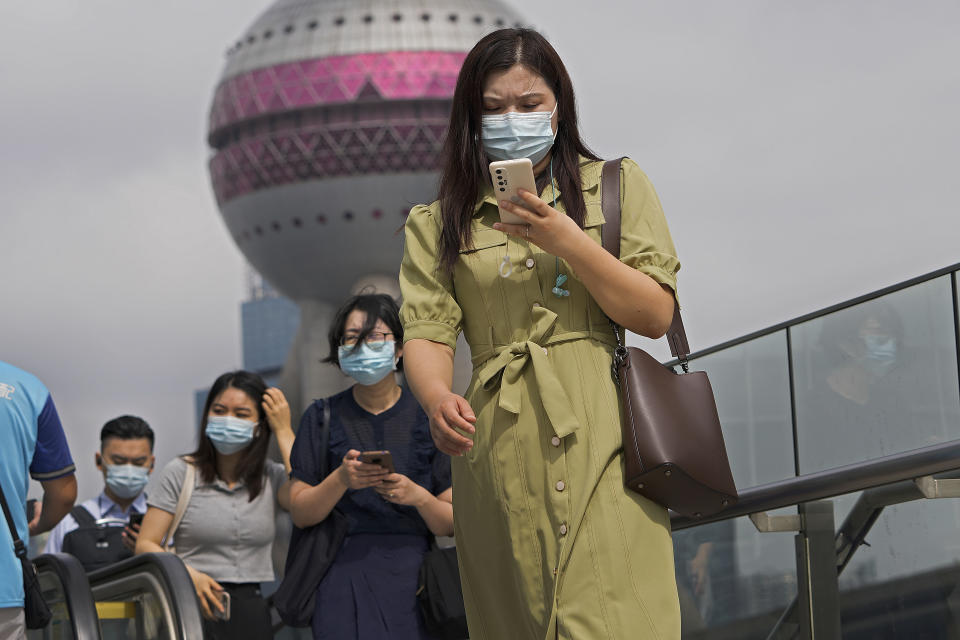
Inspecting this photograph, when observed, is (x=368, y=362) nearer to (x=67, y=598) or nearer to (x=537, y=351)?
(x=67, y=598)

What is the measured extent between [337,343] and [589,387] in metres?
2.30

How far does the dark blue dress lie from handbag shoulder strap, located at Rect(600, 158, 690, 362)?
1.85 metres

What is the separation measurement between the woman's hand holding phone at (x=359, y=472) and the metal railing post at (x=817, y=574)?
173cm

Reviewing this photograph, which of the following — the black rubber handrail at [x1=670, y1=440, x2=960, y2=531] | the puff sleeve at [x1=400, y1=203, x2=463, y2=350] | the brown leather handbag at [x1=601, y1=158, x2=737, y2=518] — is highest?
the puff sleeve at [x1=400, y1=203, x2=463, y2=350]

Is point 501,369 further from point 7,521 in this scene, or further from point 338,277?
point 338,277

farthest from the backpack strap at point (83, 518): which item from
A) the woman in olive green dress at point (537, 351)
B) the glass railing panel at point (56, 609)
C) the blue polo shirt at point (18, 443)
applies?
the woman in olive green dress at point (537, 351)

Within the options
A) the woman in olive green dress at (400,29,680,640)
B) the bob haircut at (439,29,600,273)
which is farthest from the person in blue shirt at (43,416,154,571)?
the bob haircut at (439,29,600,273)

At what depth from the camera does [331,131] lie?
51.3 metres

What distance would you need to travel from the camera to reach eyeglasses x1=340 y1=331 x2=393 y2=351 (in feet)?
17.4

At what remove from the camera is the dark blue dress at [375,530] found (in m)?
4.93

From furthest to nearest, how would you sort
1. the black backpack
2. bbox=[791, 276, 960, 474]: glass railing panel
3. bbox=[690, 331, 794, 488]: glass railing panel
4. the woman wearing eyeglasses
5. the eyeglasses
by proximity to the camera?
the black backpack < bbox=[690, 331, 794, 488]: glass railing panel < bbox=[791, 276, 960, 474]: glass railing panel < the eyeglasses < the woman wearing eyeglasses

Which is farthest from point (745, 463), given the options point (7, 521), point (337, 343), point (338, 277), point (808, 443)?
point (338, 277)

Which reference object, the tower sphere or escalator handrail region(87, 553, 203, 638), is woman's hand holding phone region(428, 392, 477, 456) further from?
the tower sphere

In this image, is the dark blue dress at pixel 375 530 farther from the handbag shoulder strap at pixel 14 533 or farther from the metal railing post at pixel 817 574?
the metal railing post at pixel 817 574
